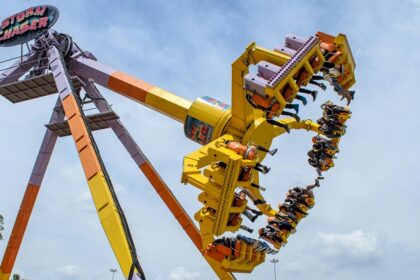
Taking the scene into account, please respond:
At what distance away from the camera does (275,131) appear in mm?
12570

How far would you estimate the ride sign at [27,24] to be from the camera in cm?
1684

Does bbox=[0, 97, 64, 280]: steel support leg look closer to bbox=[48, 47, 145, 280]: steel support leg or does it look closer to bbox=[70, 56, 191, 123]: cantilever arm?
bbox=[70, 56, 191, 123]: cantilever arm

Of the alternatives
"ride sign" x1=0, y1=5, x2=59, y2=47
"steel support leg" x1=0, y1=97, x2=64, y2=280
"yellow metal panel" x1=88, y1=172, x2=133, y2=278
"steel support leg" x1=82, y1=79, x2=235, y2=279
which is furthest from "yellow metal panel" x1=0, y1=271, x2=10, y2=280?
"yellow metal panel" x1=88, y1=172, x2=133, y2=278

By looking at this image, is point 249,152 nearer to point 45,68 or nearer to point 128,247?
point 128,247

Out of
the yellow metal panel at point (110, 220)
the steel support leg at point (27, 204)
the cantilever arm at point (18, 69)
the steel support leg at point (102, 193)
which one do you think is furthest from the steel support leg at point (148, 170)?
the yellow metal panel at point (110, 220)

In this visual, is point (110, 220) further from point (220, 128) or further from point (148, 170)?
point (148, 170)

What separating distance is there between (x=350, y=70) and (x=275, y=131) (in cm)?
235

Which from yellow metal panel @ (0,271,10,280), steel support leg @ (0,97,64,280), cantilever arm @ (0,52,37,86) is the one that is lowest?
yellow metal panel @ (0,271,10,280)

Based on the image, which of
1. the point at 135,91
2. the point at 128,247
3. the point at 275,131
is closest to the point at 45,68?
the point at 135,91

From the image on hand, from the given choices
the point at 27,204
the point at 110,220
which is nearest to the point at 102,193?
the point at 110,220

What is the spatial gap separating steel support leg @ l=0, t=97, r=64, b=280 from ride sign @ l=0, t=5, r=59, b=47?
3041 millimetres

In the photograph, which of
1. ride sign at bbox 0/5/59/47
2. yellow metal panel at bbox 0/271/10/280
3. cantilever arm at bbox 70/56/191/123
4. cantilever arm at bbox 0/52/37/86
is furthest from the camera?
cantilever arm at bbox 0/52/37/86

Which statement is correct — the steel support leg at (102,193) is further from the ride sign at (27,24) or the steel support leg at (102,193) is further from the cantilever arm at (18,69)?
the cantilever arm at (18,69)

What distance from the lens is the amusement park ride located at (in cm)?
958
